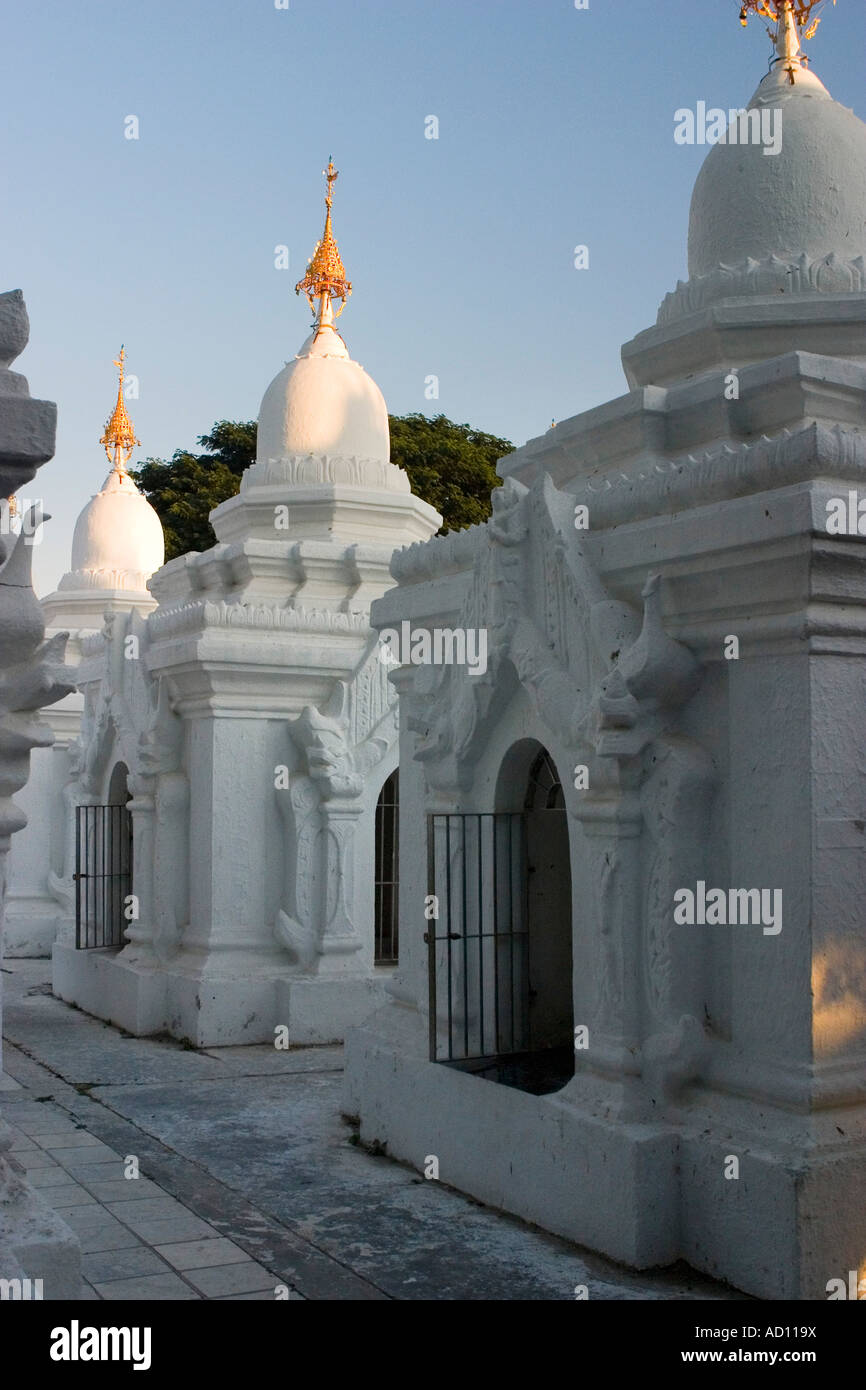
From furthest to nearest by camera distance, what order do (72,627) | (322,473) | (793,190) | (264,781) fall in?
(72,627)
(322,473)
(264,781)
(793,190)

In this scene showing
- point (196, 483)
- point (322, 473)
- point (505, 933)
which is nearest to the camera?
point (505, 933)

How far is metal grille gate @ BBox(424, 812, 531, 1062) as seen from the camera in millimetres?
6992

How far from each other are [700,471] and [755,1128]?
2632mm

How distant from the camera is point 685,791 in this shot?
5.65m

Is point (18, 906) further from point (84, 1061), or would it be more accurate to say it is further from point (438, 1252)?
point (438, 1252)

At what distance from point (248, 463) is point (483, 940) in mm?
22679

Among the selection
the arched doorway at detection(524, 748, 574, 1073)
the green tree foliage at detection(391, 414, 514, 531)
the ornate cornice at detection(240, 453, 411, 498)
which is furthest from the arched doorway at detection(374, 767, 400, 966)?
the green tree foliage at detection(391, 414, 514, 531)

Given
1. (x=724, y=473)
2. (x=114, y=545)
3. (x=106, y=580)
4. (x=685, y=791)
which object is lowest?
(x=685, y=791)

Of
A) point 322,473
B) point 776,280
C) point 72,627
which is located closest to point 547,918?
point 776,280

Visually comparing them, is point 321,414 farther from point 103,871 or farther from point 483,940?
point 483,940

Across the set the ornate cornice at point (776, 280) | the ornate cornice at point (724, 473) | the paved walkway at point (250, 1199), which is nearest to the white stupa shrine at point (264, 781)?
the paved walkway at point (250, 1199)

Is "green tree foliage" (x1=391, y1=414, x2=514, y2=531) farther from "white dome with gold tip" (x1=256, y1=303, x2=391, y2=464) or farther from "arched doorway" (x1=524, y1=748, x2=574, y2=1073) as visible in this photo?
"arched doorway" (x1=524, y1=748, x2=574, y2=1073)

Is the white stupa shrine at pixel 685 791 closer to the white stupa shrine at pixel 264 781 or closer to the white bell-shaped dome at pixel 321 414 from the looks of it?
the white stupa shrine at pixel 264 781

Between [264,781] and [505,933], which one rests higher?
[264,781]
